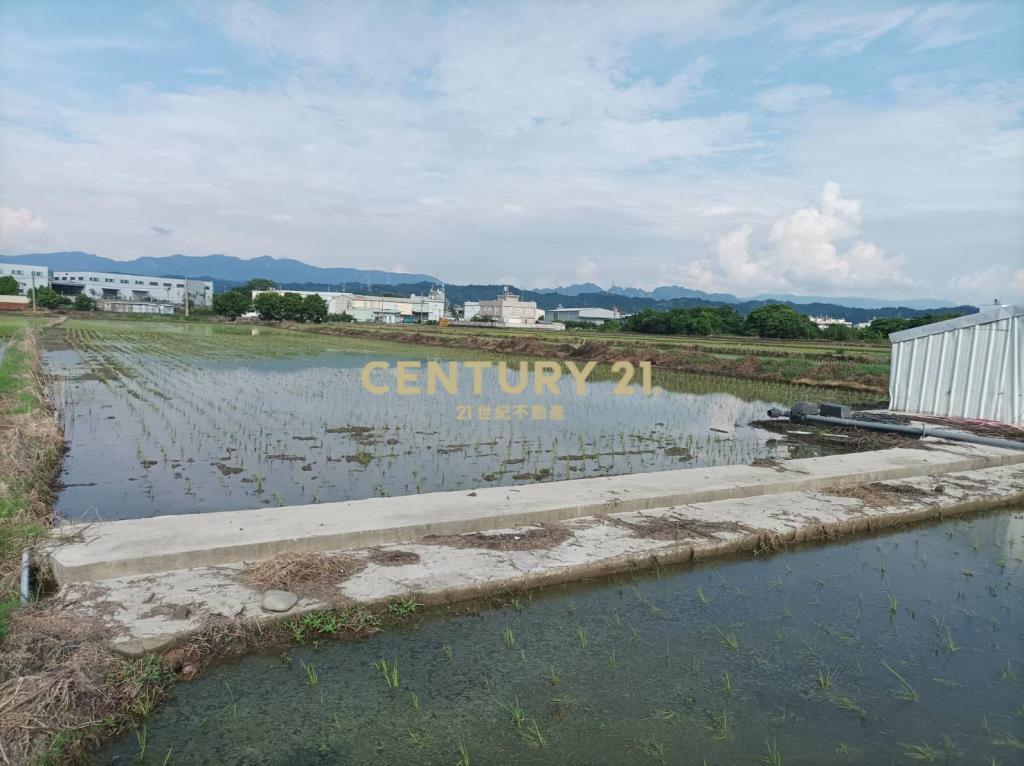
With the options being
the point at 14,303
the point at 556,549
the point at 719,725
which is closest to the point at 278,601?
the point at 556,549

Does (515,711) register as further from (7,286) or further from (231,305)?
(7,286)

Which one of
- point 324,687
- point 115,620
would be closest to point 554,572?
point 324,687

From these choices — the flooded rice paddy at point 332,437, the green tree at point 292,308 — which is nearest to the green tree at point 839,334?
the flooded rice paddy at point 332,437

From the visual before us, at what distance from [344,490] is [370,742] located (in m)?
4.60

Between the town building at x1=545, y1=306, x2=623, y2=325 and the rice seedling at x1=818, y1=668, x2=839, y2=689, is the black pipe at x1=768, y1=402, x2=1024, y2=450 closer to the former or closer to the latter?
the rice seedling at x1=818, y1=668, x2=839, y2=689

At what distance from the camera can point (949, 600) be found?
5.38m

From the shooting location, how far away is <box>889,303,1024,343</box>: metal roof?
12.3 metres

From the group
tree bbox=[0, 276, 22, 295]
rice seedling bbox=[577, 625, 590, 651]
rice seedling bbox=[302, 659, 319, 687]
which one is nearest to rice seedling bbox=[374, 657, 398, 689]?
rice seedling bbox=[302, 659, 319, 687]

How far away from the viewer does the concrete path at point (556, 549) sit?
426 cm

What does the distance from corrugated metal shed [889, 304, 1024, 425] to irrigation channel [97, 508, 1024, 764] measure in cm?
881

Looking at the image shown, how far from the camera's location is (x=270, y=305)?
74.1 m

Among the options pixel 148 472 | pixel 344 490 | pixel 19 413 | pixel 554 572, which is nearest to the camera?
pixel 554 572

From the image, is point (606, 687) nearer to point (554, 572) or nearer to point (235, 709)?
point (554, 572)

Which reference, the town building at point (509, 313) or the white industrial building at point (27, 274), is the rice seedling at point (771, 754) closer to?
the town building at point (509, 313)
